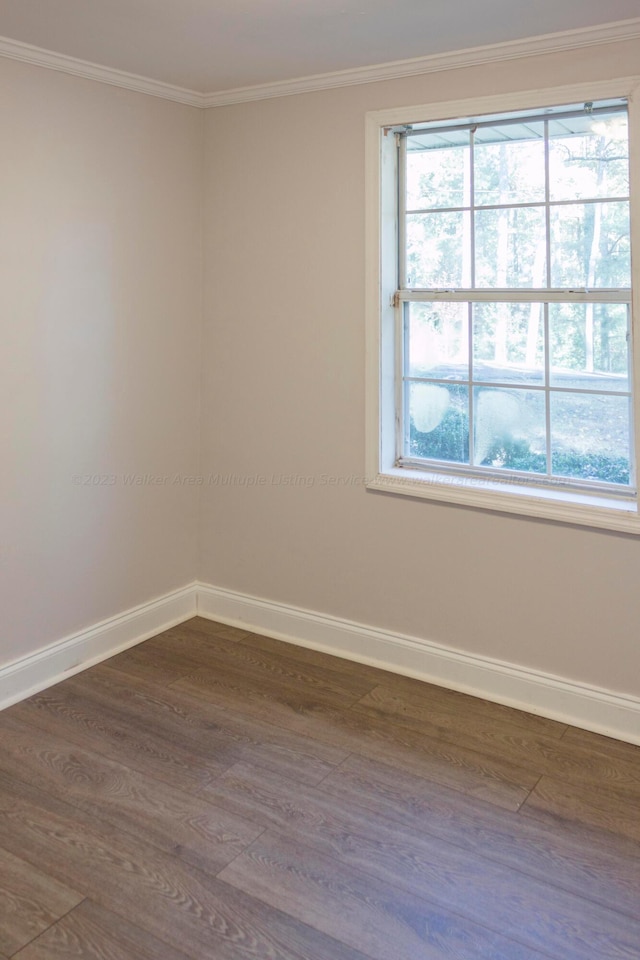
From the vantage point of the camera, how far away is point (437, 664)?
10.9 ft

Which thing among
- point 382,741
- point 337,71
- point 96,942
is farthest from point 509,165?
point 96,942

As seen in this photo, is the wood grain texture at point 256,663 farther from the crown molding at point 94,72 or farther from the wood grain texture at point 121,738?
the crown molding at point 94,72

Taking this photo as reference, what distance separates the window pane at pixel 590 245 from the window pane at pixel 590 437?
425 mm

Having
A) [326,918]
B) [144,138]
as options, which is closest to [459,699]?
[326,918]

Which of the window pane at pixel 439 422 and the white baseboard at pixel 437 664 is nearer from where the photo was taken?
the white baseboard at pixel 437 664

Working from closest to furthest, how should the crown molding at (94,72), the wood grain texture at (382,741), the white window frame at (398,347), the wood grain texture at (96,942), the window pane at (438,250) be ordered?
the wood grain texture at (96,942), the wood grain texture at (382,741), the white window frame at (398,347), the crown molding at (94,72), the window pane at (438,250)

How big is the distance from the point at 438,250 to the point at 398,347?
0.42m

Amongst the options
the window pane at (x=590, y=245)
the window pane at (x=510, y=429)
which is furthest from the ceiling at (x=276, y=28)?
the window pane at (x=510, y=429)

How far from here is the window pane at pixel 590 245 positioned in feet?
9.37

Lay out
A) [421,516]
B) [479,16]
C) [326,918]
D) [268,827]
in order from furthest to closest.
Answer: [421,516] → [479,16] → [268,827] → [326,918]

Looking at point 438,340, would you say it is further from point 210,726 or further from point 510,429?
point 210,726

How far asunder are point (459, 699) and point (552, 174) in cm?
202

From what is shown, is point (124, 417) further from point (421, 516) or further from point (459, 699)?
point (459, 699)

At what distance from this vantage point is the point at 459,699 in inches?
125
